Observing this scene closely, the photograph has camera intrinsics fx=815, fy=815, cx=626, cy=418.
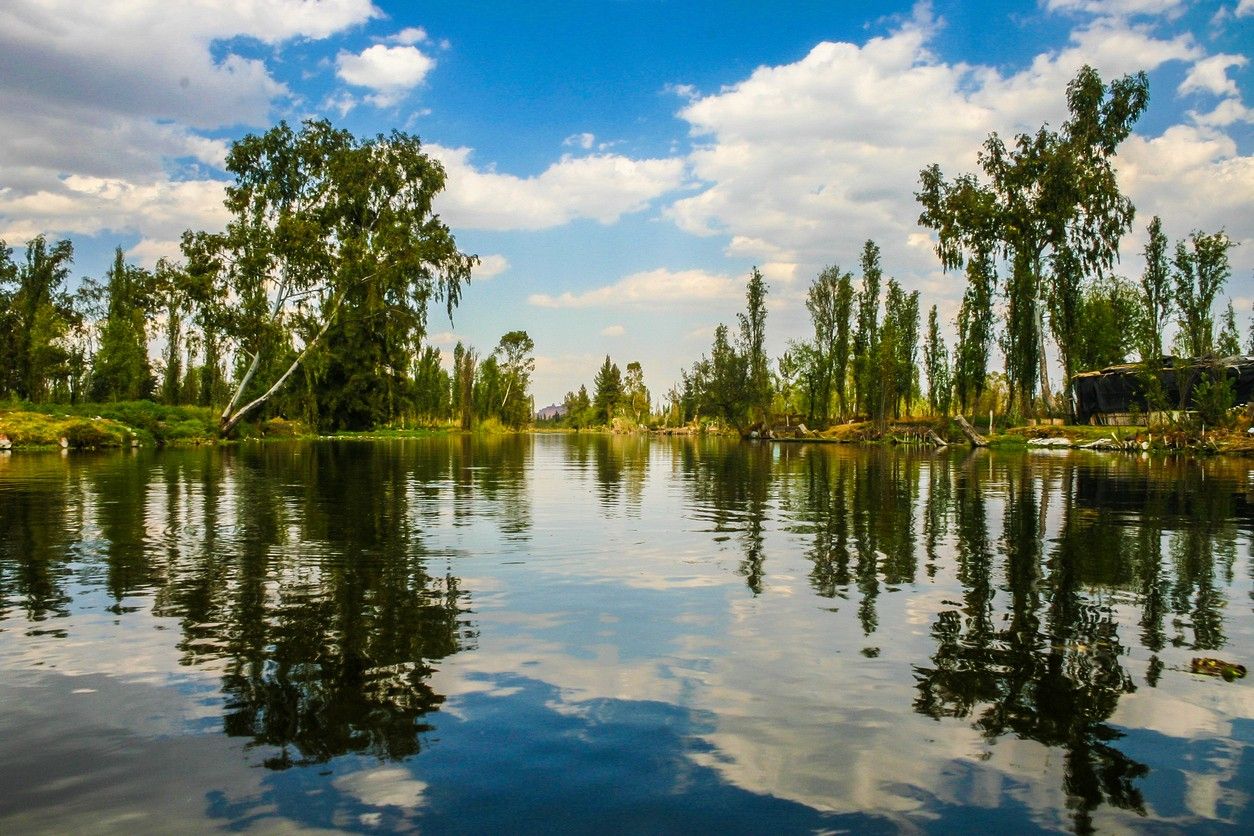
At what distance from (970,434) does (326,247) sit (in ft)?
153

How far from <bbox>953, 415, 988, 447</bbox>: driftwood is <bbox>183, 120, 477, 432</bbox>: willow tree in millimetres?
37208

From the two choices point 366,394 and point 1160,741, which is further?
point 366,394

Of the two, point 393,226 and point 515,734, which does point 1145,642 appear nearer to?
point 515,734

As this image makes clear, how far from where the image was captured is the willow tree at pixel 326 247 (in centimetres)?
5034

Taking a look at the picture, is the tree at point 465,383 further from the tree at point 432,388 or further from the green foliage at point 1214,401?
the green foliage at point 1214,401

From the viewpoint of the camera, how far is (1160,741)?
192 inches

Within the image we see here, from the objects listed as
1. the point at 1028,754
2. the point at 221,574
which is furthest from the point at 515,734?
the point at 221,574

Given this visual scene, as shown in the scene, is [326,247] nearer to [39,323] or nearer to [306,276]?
[306,276]

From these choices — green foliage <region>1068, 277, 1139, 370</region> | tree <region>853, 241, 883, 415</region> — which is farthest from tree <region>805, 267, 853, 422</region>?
green foliage <region>1068, 277, 1139, 370</region>

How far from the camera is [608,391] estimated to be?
7470 inches

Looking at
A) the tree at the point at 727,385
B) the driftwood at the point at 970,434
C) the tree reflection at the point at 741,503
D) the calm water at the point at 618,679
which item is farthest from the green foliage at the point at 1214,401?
the tree at the point at 727,385

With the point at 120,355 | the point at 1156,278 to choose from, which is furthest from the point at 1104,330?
the point at 120,355

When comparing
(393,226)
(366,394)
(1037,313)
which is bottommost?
(366,394)

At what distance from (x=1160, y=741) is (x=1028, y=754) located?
0.93m
